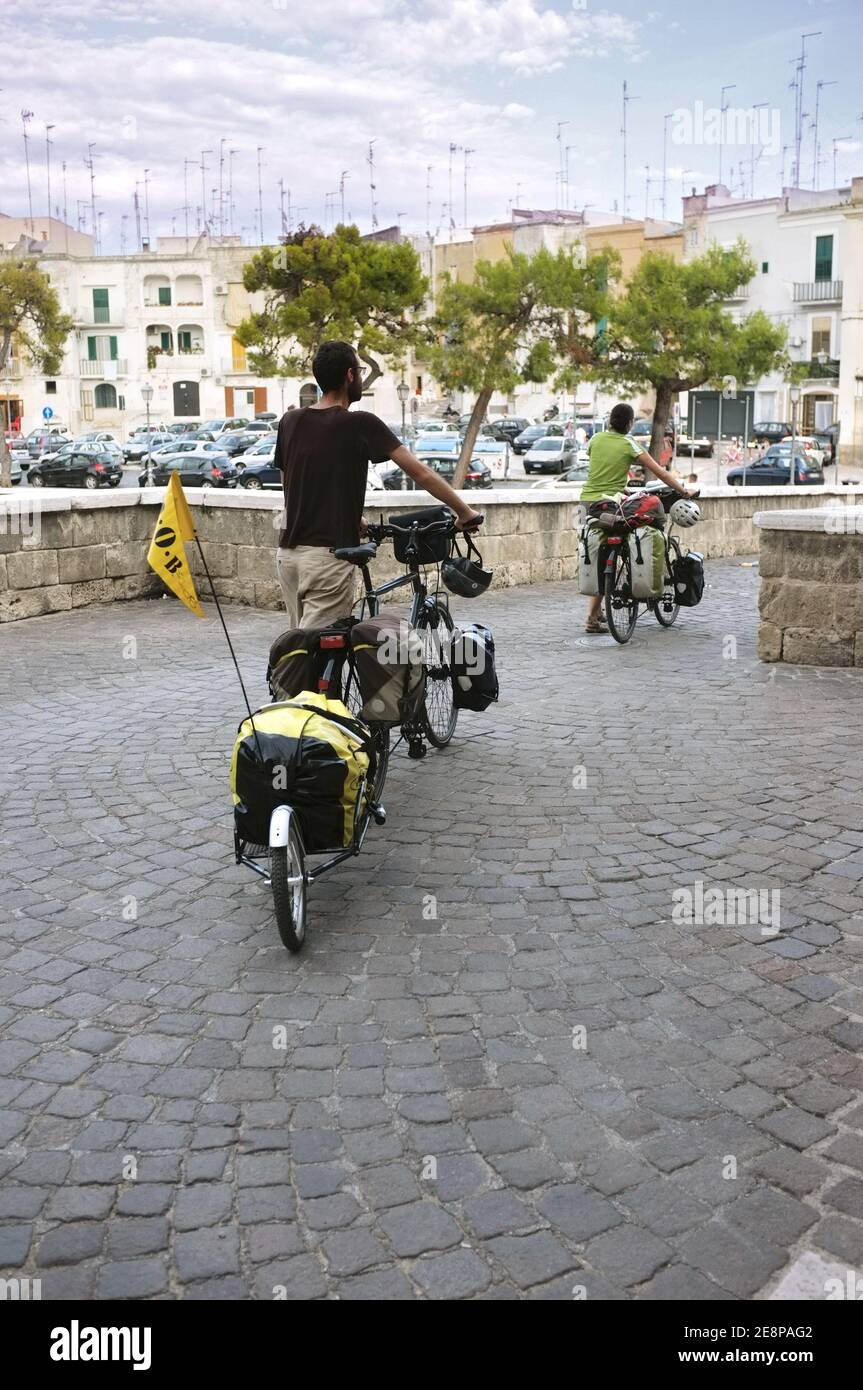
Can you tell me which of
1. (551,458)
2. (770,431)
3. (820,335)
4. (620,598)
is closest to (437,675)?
(620,598)

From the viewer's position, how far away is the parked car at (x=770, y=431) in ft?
182

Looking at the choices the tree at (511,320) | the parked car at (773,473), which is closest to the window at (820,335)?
the parked car at (773,473)

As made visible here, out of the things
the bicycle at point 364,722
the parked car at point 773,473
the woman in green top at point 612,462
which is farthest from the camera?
the parked car at point 773,473

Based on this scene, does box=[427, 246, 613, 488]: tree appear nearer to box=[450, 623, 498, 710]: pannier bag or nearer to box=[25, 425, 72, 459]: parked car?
box=[25, 425, 72, 459]: parked car

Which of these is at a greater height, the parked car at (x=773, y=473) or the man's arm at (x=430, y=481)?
the man's arm at (x=430, y=481)

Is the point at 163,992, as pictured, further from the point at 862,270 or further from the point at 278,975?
the point at 862,270

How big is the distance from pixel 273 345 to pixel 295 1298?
142 feet

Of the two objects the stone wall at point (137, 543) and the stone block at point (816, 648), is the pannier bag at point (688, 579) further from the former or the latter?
the stone block at point (816, 648)

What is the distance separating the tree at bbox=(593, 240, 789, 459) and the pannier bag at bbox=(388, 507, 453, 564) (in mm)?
35624

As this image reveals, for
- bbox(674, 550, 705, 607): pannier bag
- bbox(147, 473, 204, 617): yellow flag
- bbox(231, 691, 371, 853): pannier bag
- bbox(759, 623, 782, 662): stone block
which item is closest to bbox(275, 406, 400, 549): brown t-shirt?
bbox(147, 473, 204, 617): yellow flag

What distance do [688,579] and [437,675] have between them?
5.02 metres

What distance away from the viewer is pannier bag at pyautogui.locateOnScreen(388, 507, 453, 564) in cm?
576

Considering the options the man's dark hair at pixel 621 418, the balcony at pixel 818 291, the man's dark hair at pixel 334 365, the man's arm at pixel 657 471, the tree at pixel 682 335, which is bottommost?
the man's arm at pixel 657 471

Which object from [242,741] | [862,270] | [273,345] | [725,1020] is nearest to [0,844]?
[242,741]
